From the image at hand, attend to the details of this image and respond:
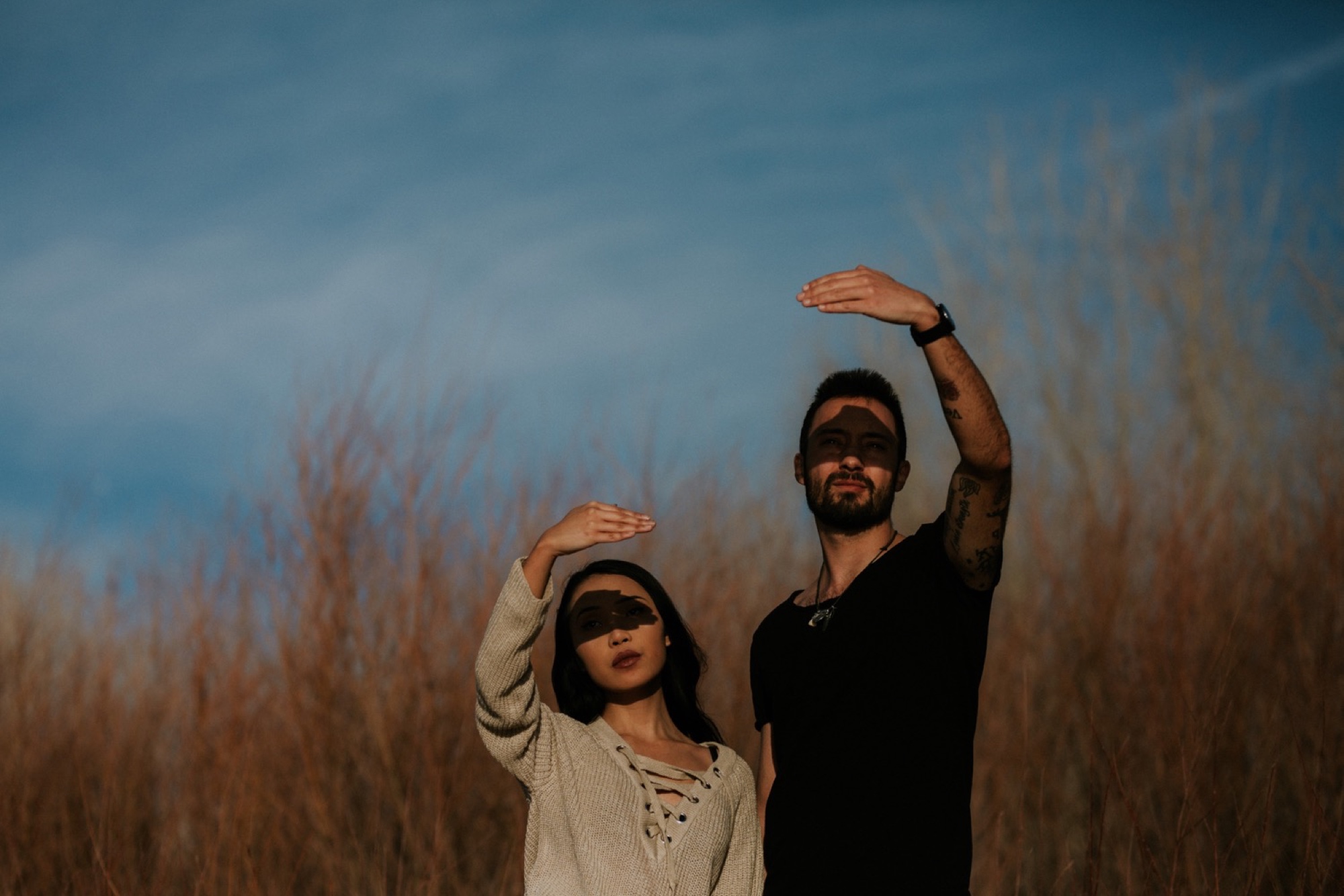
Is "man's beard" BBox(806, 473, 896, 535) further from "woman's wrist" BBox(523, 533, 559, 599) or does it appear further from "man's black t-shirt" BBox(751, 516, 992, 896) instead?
"woman's wrist" BBox(523, 533, 559, 599)

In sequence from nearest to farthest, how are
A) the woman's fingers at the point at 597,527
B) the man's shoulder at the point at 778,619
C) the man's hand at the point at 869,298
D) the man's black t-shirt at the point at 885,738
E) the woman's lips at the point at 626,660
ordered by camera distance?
1. the man's hand at the point at 869,298
2. the man's black t-shirt at the point at 885,738
3. the woman's fingers at the point at 597,527
4. the man's shoulder at the point at 778,619
5. the woman's lips at the point at 626,660

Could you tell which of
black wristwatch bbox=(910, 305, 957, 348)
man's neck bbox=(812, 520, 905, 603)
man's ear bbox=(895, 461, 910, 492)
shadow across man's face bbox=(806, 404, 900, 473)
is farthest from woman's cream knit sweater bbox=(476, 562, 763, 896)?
black wristwatch bbox=(910, 305, 957, 348)

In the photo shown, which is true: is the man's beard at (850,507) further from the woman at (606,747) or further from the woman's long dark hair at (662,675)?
the woman's long dark hair at (662,675)

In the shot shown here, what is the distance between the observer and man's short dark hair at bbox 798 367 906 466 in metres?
2.52

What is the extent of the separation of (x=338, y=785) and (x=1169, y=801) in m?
2.98

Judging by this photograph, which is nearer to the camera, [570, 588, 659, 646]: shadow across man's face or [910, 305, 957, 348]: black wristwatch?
[910, 305, 957, 348]: black wristwatch

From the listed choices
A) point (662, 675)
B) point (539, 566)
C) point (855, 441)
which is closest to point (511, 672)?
point (539, 566)

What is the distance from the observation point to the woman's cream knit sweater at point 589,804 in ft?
7.69

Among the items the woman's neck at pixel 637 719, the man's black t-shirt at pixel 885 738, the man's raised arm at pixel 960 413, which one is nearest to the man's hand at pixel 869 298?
the man's raised arm at pixel 960 413

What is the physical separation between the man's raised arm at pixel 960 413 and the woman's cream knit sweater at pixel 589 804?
0.73m

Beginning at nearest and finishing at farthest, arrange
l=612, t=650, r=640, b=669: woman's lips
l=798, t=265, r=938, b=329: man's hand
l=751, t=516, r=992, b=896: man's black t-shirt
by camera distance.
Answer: l=798, t=265, r=938, b=329: man's hand
l=751, t=516, r=992, b=896: man's black t-shirt
l=612, t=650, r=640, b=669: woman's lips

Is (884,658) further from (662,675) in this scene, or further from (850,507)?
(662,675)

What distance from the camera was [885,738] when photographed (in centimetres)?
218

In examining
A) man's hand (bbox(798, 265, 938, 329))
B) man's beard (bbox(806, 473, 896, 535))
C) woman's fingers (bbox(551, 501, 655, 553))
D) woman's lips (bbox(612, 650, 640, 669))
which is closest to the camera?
man's hand (bbox(798, 265, 938, 329))
